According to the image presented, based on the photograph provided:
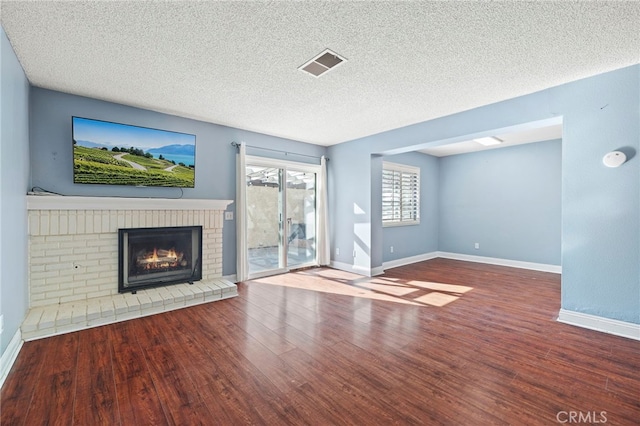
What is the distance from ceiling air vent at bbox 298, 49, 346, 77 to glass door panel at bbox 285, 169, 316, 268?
2851mm

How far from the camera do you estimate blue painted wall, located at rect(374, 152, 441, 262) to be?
6.16 meters

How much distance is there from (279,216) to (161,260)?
2148mm

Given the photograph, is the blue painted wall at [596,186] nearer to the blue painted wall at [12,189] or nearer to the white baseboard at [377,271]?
the white baseboard at [377,271]

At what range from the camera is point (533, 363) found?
2.25 metres

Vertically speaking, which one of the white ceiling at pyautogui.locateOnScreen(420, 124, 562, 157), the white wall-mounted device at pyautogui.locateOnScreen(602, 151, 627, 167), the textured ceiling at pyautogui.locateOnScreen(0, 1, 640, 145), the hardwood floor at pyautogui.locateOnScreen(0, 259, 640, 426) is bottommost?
Answer: the hardwood floor at pyautogui.locateOnScreen(0, 259, 640, 426)

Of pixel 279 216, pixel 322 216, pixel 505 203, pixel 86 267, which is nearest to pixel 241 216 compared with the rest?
pixel 279 216

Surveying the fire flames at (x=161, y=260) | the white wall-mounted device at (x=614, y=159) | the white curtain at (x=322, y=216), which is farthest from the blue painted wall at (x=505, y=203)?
the fire flames at (x=161, y=260)

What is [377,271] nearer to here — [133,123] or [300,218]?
[300,218]

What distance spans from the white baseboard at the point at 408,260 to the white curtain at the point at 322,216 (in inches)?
50.4

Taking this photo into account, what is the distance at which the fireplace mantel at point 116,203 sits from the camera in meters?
3.00

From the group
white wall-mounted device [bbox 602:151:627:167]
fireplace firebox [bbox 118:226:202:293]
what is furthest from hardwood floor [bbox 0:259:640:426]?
white wall-mounted device [bbox 602:151:627:167]

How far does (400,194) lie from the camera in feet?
21.2

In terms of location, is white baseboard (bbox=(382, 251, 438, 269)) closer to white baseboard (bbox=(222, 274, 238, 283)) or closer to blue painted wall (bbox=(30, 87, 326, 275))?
white baseboard (bbox=(222, 274, 238, 283))

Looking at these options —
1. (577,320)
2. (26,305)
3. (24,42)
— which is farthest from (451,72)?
(26,305)
